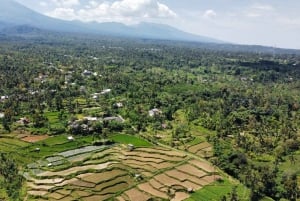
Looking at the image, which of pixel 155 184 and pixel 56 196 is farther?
pixel 155 184

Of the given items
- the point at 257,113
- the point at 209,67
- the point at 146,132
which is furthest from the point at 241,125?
the point at 209,67

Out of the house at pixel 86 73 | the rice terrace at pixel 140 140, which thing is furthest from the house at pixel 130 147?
the house at pixel 86 73

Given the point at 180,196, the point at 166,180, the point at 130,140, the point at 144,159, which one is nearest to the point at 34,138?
the point at 130,140

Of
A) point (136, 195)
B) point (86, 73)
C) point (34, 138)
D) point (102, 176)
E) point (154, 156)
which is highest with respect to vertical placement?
point (86, 73)

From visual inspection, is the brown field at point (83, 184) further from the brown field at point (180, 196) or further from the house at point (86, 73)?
the house at point (86, 73)

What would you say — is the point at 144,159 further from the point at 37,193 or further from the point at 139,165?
the point at 37,193

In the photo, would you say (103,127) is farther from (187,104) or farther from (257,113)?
(257,113)

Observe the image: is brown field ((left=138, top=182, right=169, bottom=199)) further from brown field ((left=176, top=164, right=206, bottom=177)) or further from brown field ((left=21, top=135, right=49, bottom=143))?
brown field ((left=21, top=135, right=49, bottom=143))

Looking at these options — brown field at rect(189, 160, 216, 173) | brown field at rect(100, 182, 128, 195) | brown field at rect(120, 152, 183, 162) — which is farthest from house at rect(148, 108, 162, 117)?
brown field at rect(100, 182, 128, 195)
